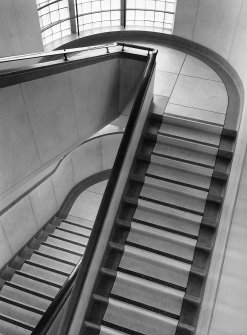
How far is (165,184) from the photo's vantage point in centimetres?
615

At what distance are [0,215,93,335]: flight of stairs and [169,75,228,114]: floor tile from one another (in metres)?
5.17

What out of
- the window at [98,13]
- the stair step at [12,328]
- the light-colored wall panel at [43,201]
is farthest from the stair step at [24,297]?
the window at [98,13]

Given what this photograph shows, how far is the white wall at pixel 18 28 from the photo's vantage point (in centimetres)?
661

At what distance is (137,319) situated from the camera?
17.3 feet

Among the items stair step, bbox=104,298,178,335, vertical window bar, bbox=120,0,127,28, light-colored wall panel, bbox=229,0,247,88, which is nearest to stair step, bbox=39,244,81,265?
stair step, bbox=104,298,178,335

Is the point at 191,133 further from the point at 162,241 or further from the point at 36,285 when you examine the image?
the point at 36,285

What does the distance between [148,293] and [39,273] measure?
4158 mm

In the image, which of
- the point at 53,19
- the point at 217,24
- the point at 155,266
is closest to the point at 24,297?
the point at 155,266

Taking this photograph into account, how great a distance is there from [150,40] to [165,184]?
15.6 feet

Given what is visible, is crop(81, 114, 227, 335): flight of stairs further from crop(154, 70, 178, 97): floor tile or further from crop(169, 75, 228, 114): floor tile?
crop(154, 70, 178, 97): floor tile

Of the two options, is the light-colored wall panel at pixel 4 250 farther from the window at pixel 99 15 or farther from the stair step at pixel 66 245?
the window at pixel 99 15

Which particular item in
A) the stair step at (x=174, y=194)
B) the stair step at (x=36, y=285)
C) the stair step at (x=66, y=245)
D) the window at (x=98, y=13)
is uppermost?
the window at (x=98, y=13)

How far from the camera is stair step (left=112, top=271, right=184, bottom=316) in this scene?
5.29 metres

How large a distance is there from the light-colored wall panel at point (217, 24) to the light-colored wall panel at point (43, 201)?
5686 millimetres
